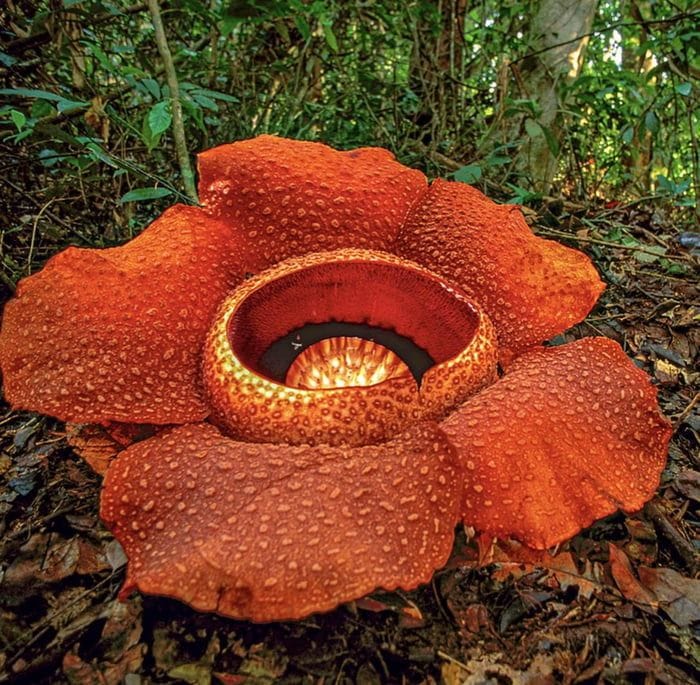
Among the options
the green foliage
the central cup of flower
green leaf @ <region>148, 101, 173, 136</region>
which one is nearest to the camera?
the central cup of flower

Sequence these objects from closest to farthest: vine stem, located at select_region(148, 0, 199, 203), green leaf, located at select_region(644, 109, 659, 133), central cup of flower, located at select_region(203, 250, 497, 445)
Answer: central cup of flower, located at select_region(203, 250, 497, 445), vine stem, located at select_region(148, 0, 199, 203), green leaf, located at select_region(644, 109, 659, 133)

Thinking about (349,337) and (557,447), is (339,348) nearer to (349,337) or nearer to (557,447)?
(349,337)

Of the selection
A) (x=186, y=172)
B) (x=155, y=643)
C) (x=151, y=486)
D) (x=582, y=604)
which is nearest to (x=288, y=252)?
(x=186, y=172)

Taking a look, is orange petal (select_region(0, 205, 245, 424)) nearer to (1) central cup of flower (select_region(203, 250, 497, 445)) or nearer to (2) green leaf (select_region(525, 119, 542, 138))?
(1) central cup of flower (select_region(203, 250, 497, 445))

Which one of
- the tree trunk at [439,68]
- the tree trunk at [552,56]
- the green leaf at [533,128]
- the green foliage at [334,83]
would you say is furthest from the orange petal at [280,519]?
the tree trunk at [439,68]

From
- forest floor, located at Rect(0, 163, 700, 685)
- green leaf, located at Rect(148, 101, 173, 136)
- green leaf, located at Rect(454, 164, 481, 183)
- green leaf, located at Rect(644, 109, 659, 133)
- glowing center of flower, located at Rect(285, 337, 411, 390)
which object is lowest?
forest floor, located at Rect(0, 163, 700, 685)

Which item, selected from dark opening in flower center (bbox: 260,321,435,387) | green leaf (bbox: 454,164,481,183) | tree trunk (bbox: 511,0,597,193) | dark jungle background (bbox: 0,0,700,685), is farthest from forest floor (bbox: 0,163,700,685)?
tree trunk (bbox: 511,0,597,193)

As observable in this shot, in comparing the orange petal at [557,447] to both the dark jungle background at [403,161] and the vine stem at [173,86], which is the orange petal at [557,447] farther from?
the vine stem at [173,86]
